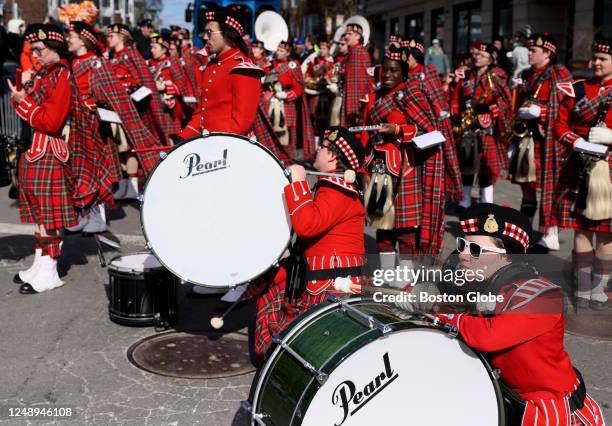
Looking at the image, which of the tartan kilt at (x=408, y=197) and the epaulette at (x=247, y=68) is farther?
the tartan kilt at (x=408, y=197)

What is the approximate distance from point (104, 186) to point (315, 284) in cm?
265

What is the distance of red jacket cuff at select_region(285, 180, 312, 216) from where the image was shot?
367 cm

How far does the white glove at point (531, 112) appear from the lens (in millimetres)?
6707

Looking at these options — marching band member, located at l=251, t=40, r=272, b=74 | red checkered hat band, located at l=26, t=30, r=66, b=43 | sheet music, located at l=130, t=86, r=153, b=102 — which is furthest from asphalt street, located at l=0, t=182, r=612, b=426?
marching band member, located at l=251, t=40, r=272, b=74

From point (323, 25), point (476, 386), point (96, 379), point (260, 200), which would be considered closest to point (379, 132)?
point (260, 200)

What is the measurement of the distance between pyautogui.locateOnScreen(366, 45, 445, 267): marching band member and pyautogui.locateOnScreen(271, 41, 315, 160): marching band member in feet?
20.2

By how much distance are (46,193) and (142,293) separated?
1.21 m

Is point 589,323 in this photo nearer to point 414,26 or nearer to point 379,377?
point 379,377

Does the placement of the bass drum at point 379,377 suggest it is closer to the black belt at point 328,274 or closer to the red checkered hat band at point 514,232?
the red checkered hat band at point 514,232

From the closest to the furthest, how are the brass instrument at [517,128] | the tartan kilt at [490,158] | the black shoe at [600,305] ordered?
the black shoe at [600,305] → the brass instrument at [517,128] → the tartan kilt at [490,158]

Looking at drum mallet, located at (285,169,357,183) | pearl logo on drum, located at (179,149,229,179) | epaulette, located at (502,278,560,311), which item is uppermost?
Answer: pearl logo on drum, located at (179,149,229,179)

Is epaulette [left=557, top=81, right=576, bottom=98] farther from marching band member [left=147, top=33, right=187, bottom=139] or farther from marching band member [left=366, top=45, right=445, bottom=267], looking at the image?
marching band member [left=147, top=33, right=187, bottom=139]

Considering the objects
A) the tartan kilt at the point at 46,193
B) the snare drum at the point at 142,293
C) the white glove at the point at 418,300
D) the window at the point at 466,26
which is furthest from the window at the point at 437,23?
the white glove at the point at 418,300

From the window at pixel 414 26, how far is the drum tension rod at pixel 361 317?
26.7 meters
